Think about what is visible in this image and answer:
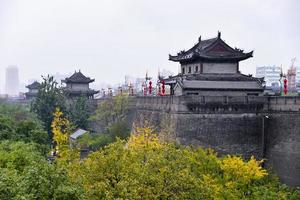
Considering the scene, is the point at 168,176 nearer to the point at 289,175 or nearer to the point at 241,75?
the point at 289,175

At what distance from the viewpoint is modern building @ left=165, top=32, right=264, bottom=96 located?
2619 centimetres

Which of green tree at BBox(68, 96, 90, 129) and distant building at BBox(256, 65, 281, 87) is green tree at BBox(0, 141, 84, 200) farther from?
distant building at BBox(256, 65, 281, 87)

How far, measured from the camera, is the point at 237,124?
83.3 ft

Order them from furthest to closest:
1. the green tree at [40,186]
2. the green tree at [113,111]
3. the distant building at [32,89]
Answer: the distant building at [32,89], the green tree at [113,111], the green tree at [40,186]

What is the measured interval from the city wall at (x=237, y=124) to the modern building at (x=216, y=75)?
1361 millimetres

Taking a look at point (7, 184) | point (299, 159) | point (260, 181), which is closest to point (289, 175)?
point (299, 159)

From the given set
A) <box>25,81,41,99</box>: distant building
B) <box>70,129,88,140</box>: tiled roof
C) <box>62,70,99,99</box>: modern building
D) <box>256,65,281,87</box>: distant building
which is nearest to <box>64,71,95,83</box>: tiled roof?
<box>62,70,99,99</box>: modern building

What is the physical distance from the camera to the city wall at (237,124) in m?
24.3

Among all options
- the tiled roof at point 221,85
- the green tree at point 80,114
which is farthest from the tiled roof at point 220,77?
the green tree at point 80,114

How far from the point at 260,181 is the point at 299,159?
397cm

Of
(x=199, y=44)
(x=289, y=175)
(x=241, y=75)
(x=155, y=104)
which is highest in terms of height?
(x=199, y=44)

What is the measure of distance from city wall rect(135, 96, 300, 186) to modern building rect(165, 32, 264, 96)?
1361mm

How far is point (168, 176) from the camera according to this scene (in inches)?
470

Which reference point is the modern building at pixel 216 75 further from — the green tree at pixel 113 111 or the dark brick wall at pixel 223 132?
the green tree at pixel 113 111
